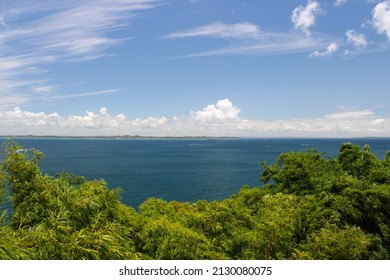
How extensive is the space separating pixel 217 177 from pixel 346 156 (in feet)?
154

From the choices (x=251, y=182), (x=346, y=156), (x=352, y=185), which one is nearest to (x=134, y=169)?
(x=251, y=182)

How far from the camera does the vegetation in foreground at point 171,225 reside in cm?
798

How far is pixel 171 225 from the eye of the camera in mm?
13492

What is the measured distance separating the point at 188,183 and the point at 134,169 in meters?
24.5

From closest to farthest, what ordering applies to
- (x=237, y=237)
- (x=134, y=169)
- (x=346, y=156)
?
1. (x=237, y=237)
2. (x=346, y=156)
3. (x=134, y=169)

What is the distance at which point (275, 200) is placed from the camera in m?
18.8

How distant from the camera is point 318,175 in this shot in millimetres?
25922

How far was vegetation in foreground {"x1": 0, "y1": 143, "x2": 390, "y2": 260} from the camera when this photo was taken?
26.2 feet

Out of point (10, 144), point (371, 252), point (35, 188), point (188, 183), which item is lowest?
point (188, 183)

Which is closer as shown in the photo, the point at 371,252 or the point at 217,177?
the point at 371,252

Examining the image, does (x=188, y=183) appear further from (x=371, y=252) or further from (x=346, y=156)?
(x=371, y=252)

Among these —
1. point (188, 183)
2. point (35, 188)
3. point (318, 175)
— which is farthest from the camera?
point (188, 183)
